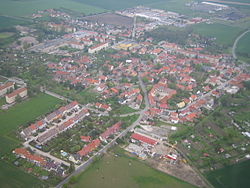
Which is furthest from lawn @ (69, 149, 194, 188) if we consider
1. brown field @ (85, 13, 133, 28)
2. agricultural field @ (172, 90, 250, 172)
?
brown field @ (85, 13, 133, 28)

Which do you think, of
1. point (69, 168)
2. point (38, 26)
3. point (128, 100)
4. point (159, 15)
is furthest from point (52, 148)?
point (159, 15)

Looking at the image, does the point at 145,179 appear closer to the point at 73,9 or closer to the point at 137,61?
the point at 137,61

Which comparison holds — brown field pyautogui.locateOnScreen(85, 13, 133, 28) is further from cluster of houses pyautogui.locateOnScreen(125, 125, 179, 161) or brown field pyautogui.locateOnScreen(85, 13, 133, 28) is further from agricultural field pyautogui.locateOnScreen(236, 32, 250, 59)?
cluster of houses pyautogui.locateOnScreen(125, 125, 179, 161)

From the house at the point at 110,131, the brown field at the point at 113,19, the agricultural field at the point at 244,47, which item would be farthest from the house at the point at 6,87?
the agricultural field at the point at 244,47

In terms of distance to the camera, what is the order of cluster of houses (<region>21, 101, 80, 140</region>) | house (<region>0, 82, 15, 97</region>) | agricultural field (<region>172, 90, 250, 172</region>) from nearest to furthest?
agricultural field (<region>172, 90, 250, 172</region>) → cluster of houses (<region>21, 101, 80, 140</region>) → house (<region>0, 82, 15, 97</region>)

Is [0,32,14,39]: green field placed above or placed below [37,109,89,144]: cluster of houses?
above

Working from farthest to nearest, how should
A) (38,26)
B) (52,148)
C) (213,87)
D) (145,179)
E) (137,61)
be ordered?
(38,26), (137,61), (213,87), (52,148), (145,179)
